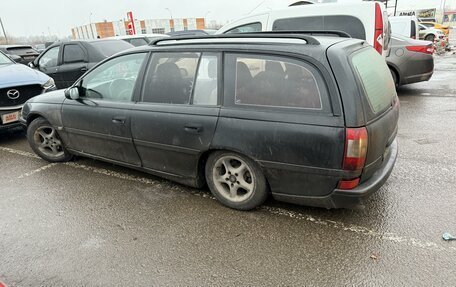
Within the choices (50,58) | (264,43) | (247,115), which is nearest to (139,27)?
(50,58)

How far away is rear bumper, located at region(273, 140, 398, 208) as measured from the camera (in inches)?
103

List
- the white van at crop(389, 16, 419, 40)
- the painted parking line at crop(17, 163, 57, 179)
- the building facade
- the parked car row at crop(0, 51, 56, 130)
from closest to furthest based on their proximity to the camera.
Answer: the painted parking line at crop(17, 163, 57, 179) → the parked car row at crop(0, 51, 56, 130) → the white van at crop(389, 16, 419, 40) → the building facade

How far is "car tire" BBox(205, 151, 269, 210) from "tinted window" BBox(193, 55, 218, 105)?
514mm

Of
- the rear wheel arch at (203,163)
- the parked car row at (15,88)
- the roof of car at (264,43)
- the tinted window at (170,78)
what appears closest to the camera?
the roof of car at (264,43)

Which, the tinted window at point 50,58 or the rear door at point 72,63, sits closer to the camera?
the rear door at point 72,63

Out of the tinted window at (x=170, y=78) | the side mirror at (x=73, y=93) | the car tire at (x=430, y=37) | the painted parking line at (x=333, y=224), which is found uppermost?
the tinted window at (x=170, y=78)

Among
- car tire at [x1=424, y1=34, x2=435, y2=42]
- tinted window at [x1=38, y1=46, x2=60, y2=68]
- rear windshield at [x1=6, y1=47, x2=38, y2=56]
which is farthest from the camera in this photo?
car tire at [x1=424, y1=34, x2=435, y2=42]

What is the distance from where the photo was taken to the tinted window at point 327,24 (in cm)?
554

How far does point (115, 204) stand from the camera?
3.47 m

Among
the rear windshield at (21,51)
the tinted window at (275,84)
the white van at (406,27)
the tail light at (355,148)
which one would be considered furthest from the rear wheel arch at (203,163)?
the rear windshield at (21,51)

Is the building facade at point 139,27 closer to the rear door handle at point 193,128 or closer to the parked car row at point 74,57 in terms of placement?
the parked car row at point 74,57

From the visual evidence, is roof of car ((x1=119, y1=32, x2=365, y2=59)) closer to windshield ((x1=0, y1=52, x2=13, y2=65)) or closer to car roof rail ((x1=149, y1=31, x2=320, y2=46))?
car roof rail ((x1=149, y1=31, x2=320, y2=46))

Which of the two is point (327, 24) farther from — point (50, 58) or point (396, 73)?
point (50, 58)

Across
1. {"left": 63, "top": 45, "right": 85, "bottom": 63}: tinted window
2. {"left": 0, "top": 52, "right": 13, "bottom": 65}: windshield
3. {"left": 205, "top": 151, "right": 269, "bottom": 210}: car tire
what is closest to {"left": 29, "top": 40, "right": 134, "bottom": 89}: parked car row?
{"left": 63, "top": 45, "right": 85, "bottom": 63}: tinted window
